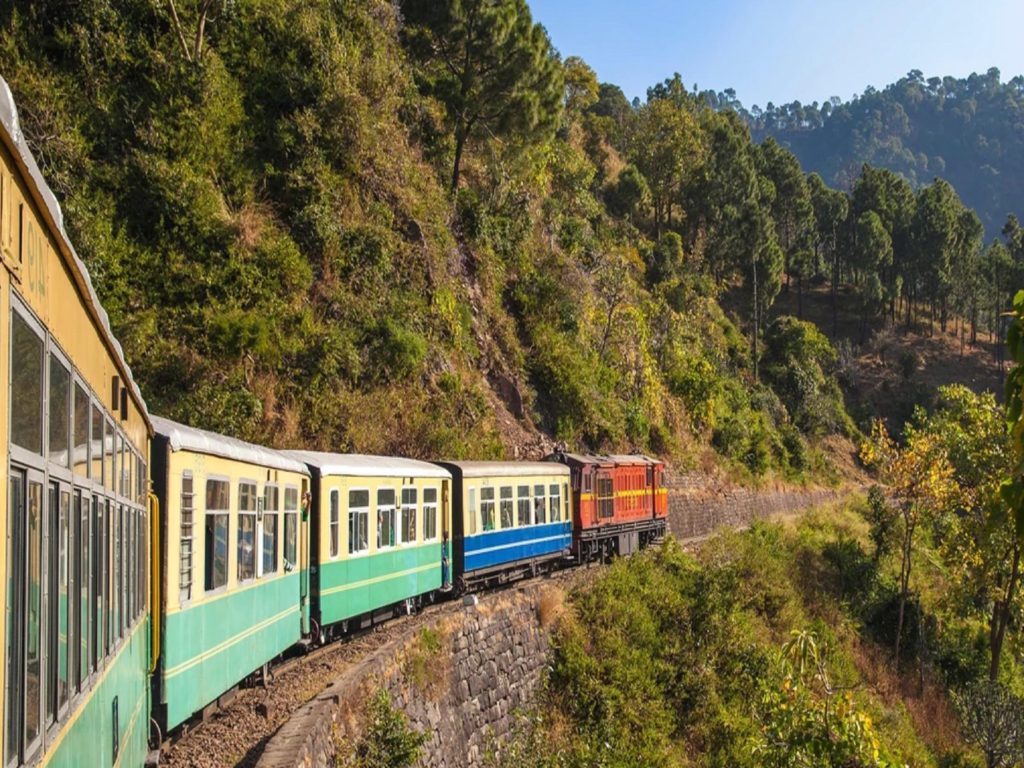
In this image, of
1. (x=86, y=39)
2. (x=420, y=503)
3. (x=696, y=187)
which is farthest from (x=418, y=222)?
(x=696, y=187)

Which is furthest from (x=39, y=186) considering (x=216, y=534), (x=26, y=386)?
(x=216, y=534)

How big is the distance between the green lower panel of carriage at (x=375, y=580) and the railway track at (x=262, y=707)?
1.39 ft

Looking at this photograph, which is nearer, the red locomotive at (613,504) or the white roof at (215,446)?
the white roof at (215,446)

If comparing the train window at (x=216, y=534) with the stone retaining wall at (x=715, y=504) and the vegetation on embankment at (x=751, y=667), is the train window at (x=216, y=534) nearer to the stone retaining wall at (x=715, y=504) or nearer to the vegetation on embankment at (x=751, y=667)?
the vegetation on embankment at (x=751, y=667)

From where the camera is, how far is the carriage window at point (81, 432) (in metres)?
3.97

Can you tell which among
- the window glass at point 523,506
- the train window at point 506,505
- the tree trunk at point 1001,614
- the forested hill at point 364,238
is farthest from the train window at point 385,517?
the tree trunk at point 1001,614

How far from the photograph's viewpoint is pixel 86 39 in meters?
23.7

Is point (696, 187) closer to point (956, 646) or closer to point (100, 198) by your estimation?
point (956, 646)

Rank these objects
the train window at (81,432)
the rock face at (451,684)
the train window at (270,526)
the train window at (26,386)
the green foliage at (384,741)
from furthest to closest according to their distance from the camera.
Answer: the green foliage at (384,741)
the train window at (270,526)
the rock face at (451,684)
the train window at (81,432)
the train window at (26,386)

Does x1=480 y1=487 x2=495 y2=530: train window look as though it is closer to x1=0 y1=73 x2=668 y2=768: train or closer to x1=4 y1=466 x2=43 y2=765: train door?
x1=0 y1=73 x2=668 y2=768: train

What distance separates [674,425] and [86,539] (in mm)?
36749

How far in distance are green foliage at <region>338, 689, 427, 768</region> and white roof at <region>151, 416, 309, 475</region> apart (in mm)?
2631

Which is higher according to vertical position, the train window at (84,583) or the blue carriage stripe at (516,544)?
the train window at (84,583)

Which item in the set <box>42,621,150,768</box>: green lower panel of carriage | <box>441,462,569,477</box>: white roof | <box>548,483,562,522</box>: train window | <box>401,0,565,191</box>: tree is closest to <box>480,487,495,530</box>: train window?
<box>441,462,569,477</box>: white roof
